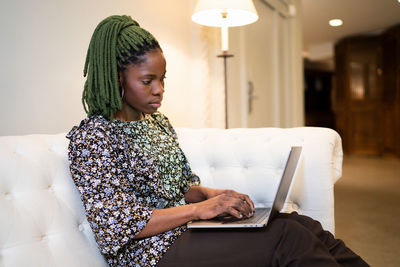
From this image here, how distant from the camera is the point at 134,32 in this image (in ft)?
3.88

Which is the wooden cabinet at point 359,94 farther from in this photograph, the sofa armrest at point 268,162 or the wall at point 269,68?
the sofa armrest at point 268,162

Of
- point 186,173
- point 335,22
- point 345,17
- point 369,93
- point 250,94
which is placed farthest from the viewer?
point 369,93

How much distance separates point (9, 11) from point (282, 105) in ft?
11.6

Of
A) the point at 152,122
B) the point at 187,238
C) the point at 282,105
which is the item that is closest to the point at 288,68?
the point at 282,105

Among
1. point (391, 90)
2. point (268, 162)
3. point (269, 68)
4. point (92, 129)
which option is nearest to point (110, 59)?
point (92, 129)

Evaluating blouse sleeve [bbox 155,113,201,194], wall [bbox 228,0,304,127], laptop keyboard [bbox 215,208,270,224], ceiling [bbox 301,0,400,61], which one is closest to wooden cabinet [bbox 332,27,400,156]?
ceiling [bbox 301,0,400,61]

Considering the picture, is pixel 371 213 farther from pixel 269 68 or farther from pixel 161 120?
pixel 161 120

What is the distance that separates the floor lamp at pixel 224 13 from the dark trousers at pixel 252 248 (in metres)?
1.39

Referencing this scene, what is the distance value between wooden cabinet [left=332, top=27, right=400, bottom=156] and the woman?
6.89 metres

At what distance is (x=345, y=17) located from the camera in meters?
6.53

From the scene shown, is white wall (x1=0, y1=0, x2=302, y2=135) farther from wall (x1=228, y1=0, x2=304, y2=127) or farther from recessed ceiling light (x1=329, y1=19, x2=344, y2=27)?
recessed ceiling light (x1=329, y1=19, x2=344, y2=27)

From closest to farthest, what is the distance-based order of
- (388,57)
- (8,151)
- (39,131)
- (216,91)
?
1. (8,151)
2. (39,131)
3. (216,91)
4. (388,57)

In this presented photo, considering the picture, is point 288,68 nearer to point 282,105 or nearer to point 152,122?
point 282,105

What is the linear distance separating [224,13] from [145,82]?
1297 mm
